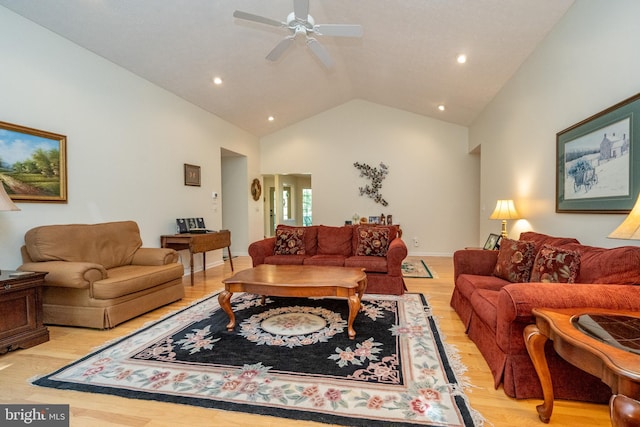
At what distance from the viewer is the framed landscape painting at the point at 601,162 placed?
2.08m

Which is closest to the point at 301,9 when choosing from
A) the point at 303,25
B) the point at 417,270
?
the point at 303,25

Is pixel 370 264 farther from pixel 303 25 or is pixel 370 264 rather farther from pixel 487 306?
pixel 303 25

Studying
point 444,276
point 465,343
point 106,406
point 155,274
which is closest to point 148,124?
point 155,274

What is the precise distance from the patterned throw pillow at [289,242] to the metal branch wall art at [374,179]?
313cm

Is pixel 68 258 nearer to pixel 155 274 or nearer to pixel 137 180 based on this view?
pixel 155 274

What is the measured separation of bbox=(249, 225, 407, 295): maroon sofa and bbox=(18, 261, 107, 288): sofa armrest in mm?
1817

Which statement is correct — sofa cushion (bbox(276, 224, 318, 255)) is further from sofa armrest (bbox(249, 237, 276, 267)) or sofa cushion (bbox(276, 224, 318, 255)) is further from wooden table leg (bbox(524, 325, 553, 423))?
wooden table leg (bbox(524, 325, 553, 423))

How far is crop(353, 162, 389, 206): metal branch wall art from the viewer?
713cm

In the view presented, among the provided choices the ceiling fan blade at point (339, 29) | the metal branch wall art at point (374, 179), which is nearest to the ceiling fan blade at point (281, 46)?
the ceiling fan blade at point (339, 29)

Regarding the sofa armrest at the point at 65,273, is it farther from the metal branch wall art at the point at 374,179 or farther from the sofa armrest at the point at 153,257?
the metal branch wall art at the point at 374,179

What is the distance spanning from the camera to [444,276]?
4875mm

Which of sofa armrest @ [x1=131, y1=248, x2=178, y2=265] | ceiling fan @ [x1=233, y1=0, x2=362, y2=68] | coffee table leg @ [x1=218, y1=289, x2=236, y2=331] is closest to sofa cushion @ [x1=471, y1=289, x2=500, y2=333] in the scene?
coffee table leg @ [x1=218, y1=289, x2=236, y2=331]

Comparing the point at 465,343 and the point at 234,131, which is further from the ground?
the point at 234,131

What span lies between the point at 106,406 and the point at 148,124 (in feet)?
12.3
